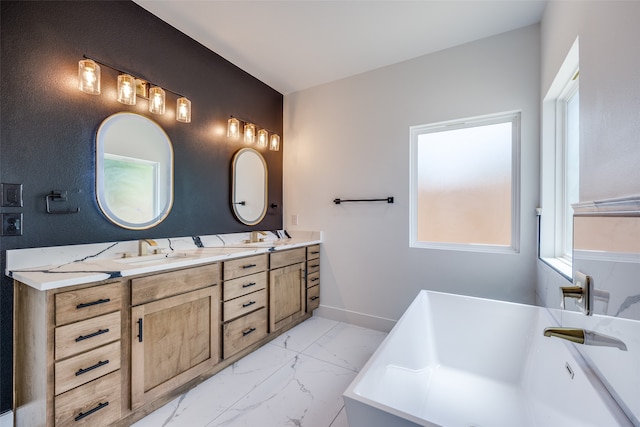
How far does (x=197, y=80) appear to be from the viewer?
235 cm

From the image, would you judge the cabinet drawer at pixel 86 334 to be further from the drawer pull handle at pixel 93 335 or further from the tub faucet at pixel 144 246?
the tub faucet at pixel 144 246

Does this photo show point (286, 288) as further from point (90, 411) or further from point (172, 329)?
point (90, 411)

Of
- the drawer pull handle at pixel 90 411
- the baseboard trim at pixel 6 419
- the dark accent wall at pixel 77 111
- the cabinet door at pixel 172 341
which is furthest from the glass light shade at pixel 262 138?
the baseboard trim at pixel 6 419

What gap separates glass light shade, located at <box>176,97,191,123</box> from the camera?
2.10m

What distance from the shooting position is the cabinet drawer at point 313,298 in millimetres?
2877

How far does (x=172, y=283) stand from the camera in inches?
64.7

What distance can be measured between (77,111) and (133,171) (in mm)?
448

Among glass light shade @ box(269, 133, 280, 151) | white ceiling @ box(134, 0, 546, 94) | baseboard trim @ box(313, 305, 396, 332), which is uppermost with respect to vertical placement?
white ceiling @ box(134, 0, 546, 94)

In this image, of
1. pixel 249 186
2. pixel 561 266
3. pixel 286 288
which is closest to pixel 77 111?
pixel 249 186

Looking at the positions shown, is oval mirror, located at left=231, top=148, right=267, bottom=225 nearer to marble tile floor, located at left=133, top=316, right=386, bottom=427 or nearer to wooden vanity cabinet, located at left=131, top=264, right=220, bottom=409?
wooden vanity cabinet, located at left=131, top=264, right=220, bottom=409

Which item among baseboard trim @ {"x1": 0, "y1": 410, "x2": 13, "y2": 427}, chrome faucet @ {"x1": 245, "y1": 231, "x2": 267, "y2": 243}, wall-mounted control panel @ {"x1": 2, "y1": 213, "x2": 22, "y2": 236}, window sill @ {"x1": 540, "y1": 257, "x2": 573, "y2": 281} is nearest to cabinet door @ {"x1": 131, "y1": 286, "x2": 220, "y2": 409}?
baseboard trim @ {"x1": 0, "y1": 410, "x2": 13, "y2": 427}

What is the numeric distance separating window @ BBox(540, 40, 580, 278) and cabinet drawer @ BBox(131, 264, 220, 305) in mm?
2257

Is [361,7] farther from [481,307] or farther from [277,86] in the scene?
[481,307]

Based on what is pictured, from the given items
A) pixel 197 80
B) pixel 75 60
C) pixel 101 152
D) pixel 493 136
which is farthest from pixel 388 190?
pixel 75 60
